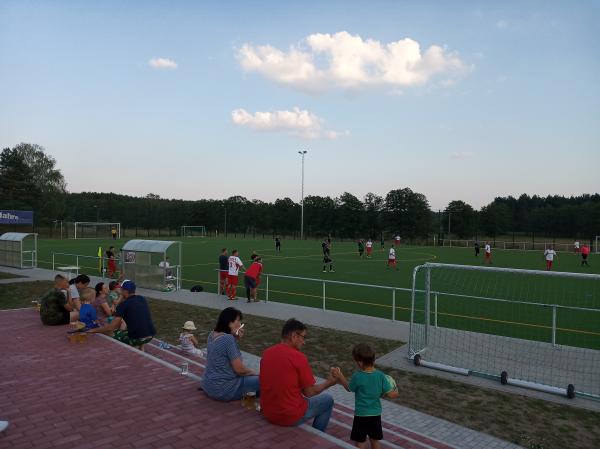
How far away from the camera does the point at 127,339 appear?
823cm

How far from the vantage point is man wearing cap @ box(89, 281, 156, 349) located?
767cm

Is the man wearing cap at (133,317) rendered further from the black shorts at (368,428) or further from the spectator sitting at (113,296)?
the black shorts at (368,428)

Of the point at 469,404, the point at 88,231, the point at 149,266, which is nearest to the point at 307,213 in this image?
the point at 88,231

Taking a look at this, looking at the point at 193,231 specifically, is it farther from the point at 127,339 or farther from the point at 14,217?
the point at 127,339

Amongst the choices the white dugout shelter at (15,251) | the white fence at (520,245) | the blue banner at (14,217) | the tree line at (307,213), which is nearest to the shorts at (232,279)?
the white dugout shelter at (15,251)

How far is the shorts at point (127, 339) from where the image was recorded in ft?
26.2

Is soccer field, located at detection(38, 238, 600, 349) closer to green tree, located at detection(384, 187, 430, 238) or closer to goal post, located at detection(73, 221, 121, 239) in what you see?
goal post, located at detection(73, 221, 121, 239)

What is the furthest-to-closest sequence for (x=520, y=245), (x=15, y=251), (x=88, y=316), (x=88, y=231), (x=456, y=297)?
(x=88, y=231) < (x=520, y=245) < (x=15, y=251) < (x=456, y=297) < (x=88, y=316)

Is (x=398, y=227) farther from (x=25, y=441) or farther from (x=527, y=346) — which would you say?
(x=25, y=441)

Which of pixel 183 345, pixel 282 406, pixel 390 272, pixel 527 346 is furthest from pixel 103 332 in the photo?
pixel 390 272

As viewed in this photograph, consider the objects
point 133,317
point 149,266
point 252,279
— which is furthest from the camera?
point 149,266

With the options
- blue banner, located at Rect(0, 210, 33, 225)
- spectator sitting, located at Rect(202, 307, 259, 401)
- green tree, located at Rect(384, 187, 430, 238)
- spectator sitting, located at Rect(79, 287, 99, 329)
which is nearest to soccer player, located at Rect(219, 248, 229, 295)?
spectator sitting, located at Rect(79, 287, 99, 329)

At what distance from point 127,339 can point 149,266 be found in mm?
10120

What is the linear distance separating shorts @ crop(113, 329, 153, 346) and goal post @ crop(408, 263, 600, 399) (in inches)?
195
